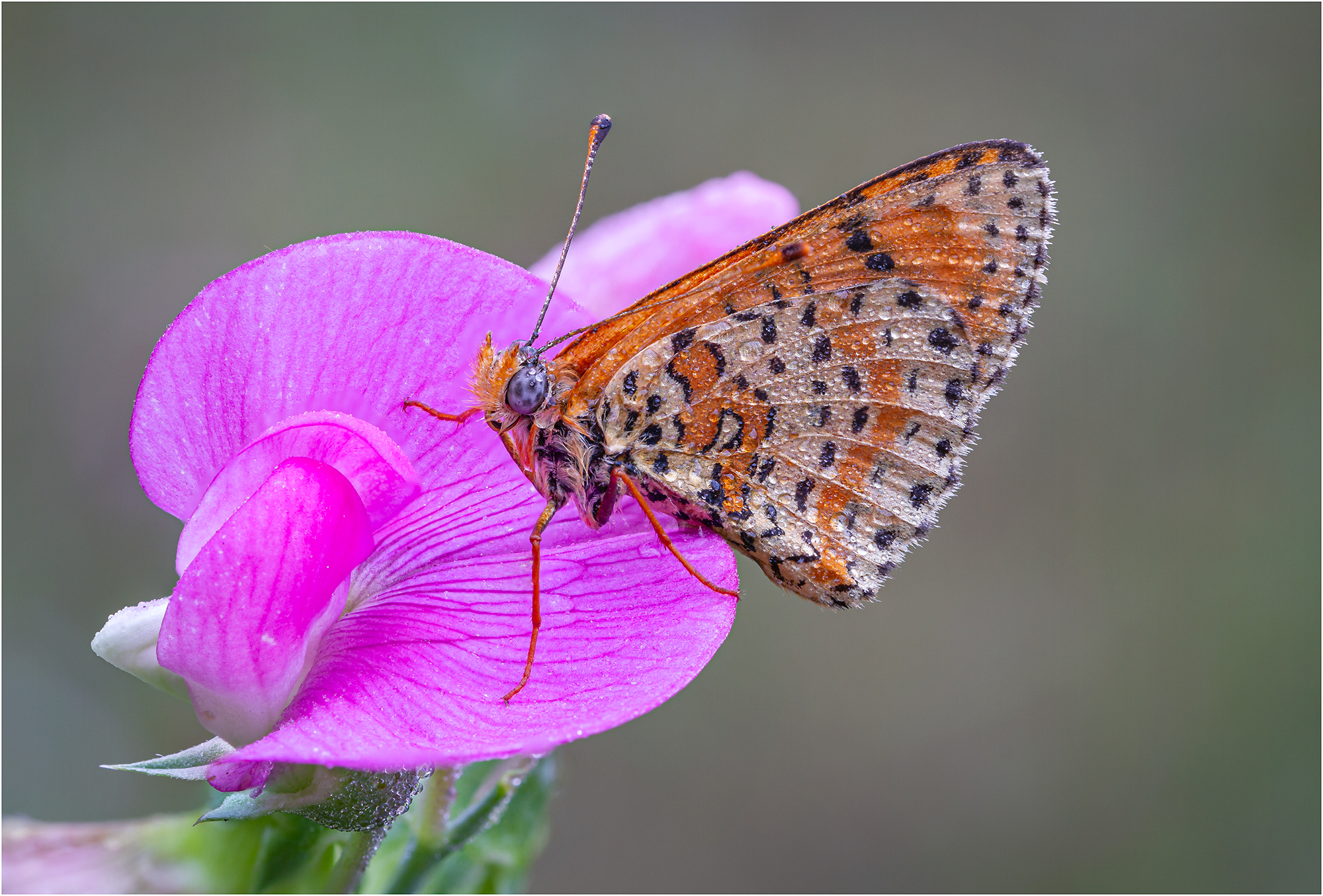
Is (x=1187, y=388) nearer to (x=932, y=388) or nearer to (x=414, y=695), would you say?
(x=932, y=388)

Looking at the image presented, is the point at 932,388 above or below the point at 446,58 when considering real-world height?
below

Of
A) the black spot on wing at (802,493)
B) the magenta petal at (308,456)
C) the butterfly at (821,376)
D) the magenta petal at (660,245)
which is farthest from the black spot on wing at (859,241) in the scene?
the magenta petal at (308,456)

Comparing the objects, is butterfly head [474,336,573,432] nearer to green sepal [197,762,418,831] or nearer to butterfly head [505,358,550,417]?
butterfly head [505,358,550,417]

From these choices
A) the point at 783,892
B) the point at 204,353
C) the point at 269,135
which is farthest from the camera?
the point at 269,135

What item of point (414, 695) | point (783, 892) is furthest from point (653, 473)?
point (783, 892)

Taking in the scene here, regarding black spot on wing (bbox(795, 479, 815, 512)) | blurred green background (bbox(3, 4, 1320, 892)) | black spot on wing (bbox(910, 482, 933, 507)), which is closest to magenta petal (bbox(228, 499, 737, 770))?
black spot on wing (bbox(795, 479, 815, 512))
